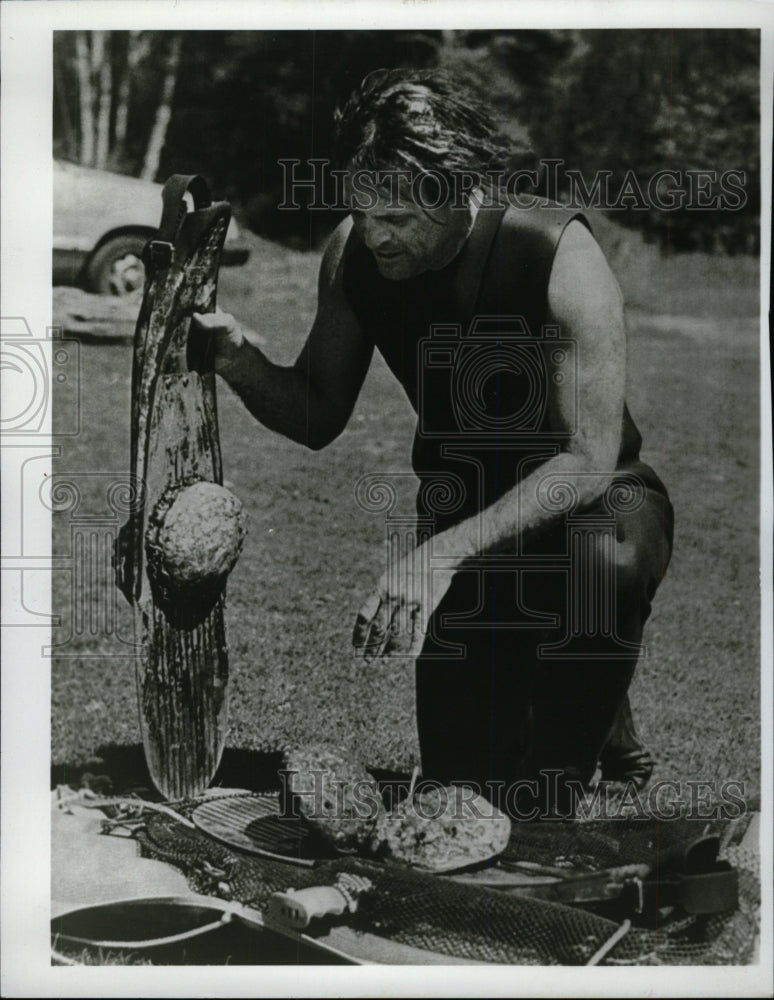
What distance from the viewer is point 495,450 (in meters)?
4.09

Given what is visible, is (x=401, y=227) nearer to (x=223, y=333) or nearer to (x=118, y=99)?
(x=223, y=333)

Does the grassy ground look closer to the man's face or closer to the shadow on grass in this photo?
the shadow on grass

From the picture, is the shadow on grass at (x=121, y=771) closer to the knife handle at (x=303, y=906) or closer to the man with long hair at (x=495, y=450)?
the knife handle at (x=303, y=906)

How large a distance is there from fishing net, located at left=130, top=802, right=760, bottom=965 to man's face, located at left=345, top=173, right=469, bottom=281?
6.57ft

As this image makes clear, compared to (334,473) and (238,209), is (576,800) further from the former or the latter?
(238,209)

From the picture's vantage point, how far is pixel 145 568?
4.18 metres

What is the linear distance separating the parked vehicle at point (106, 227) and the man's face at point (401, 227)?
17.2 inches

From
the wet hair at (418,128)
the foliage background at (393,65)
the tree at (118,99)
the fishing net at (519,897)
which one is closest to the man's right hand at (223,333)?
the foliage background at (393,65)

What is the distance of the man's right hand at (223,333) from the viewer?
4.16 metres

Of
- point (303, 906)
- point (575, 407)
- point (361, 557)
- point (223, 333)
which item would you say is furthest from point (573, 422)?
point (303, 906)

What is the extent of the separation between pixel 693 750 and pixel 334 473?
161 centimetres

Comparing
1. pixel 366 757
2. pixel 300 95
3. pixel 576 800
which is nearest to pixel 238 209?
pixel 300 95

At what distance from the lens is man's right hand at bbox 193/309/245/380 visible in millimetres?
4164

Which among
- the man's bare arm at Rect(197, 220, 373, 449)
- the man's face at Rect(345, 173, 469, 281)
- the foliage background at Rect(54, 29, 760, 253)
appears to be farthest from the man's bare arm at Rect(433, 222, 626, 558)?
the man's bare arm at Rect(197, 220, 373, 449)
